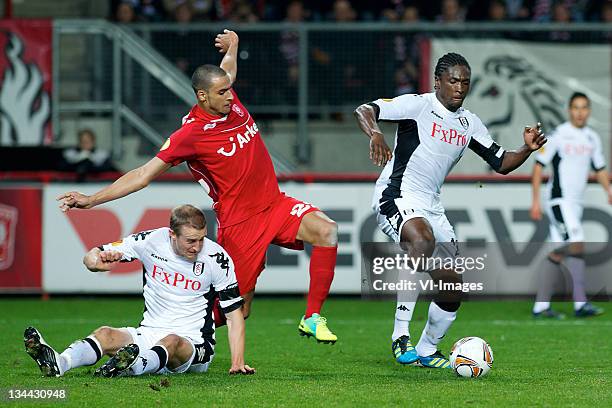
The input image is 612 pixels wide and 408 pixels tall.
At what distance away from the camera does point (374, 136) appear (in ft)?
28.0

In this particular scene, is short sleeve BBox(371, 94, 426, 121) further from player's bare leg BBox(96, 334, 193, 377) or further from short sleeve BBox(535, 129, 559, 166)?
short sleeve BBox(535, 129, 559, 166)

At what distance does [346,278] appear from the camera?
15.4 m

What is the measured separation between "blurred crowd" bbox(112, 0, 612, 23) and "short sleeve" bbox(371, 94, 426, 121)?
8418 mm

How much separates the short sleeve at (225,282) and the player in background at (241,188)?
524 millimetres

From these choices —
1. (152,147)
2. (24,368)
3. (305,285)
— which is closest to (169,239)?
(24,368)

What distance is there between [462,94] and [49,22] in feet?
27.8

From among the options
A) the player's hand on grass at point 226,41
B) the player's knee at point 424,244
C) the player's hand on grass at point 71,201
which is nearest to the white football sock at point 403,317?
the player's knee at point 424,244

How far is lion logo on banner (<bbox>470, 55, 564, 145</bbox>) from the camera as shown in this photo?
16.0 m

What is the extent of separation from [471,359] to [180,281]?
7.09ft

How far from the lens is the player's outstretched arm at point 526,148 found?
30.1 ft

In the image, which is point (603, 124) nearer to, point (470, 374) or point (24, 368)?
point (470, 374)

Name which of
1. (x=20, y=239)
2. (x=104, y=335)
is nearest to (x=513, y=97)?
(x=20, y=239)

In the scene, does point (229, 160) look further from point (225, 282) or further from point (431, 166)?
point (431, 166)

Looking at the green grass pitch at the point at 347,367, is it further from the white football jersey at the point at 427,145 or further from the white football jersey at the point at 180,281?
the white football jersey at the point at 427,145
